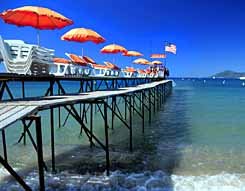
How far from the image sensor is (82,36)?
12008mm

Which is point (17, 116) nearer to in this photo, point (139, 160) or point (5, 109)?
point (5, 109)

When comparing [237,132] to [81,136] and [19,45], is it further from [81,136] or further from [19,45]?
[19,45]

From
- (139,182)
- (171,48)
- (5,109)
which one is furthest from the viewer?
(171,48)

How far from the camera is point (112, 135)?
35.7 feet

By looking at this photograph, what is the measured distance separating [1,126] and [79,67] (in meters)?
9.88

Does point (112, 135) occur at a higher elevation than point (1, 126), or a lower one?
lower

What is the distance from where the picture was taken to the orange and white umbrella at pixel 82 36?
12.0 metres

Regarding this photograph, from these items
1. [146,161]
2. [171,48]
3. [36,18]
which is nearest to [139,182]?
[146,161]

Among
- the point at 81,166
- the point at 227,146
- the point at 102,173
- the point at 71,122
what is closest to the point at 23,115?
the point at 102,173

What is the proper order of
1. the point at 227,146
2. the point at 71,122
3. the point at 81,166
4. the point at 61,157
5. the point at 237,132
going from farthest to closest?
the point at 71,122, the point at 237,132, the point at 227,146, the point at 61,157, the point at 81,166

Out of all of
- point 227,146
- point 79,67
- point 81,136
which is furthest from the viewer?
point 79,67

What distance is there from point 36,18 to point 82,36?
429 cm

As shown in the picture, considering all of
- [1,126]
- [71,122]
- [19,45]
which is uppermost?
[19,45]

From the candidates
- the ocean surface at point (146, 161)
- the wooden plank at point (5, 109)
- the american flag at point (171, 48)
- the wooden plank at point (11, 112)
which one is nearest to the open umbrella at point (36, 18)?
the ocean surface at point (146, 161)
